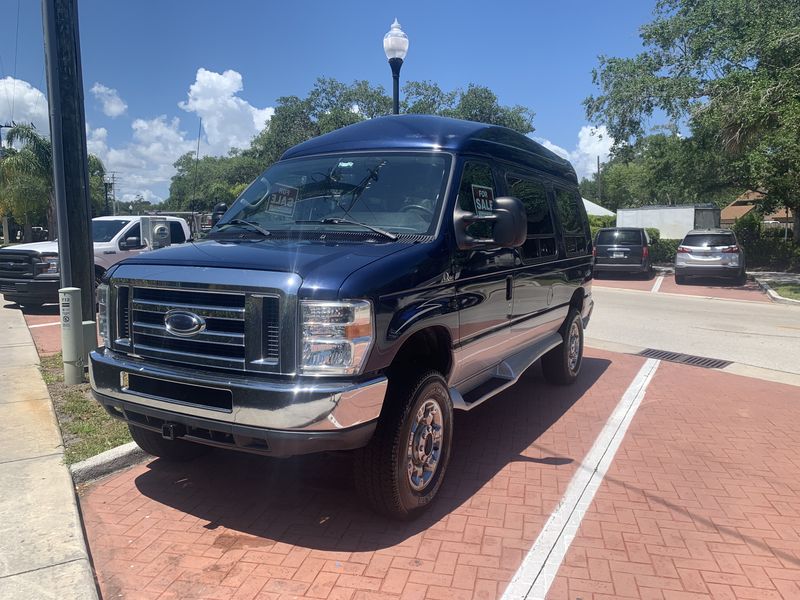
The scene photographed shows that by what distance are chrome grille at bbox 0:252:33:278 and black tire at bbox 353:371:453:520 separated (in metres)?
10.3

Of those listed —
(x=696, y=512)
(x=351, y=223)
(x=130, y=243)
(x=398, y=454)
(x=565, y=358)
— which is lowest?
(x=696, y=512)

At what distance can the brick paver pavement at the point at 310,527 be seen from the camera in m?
3.15

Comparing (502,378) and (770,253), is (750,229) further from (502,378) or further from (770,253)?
(502,378)

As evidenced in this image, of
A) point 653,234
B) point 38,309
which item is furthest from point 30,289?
point 653,234

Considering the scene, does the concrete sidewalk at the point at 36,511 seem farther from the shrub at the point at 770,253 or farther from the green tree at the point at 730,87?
the shrub at the point at 770,253

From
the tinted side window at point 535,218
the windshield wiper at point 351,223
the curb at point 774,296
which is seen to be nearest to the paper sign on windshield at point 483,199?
the tinted side window at point 535,218

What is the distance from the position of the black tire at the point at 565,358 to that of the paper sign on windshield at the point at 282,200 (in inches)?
138

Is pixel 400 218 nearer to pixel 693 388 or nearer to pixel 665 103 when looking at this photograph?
pixel 693 388

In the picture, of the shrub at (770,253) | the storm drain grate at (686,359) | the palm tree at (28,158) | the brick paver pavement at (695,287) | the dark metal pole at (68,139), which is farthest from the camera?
the palm tree at (28,158)

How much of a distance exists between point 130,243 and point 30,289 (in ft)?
6.25

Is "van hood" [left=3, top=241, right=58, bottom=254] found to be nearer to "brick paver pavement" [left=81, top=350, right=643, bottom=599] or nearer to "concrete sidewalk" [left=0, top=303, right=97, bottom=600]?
"concrete sidewalk" [left=0, top=303, right=97, bottom=600]

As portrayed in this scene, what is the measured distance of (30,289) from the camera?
1132cm

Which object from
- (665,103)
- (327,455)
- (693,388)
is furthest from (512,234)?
(665,103)

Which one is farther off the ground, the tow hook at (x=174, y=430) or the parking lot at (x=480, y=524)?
the tow hook at (x=174, y=430)
